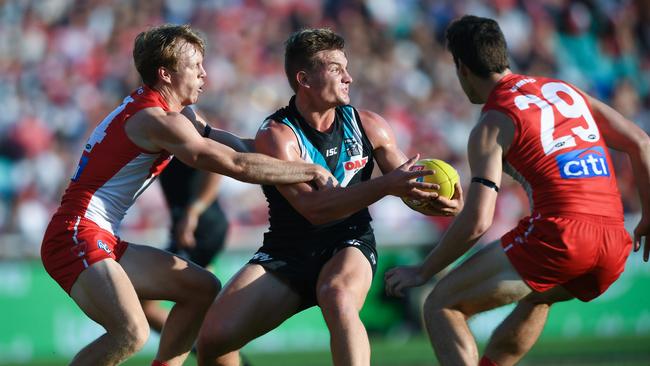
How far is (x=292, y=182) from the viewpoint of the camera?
632cm

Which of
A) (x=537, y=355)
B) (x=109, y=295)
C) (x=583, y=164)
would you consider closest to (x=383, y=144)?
(x=583, y=164)

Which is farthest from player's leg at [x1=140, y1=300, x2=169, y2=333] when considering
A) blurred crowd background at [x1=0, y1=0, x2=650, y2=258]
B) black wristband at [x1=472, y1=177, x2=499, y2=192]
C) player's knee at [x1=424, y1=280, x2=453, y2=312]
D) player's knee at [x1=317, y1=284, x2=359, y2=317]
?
blurred crowd background at [x1=0, y1=0, x2=650, y2=258]

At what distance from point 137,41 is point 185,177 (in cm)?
267

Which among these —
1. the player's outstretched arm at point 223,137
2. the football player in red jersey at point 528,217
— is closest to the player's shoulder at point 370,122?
the player's outstretched arm at point 223,137

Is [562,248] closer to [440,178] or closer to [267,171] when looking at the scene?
[440,178]

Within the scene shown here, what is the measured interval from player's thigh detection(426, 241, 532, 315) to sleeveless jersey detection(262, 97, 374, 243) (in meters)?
1.06

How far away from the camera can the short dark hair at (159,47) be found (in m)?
6.48

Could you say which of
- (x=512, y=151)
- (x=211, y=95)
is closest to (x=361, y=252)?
(x=512, y=151)

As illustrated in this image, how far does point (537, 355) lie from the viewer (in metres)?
11.4

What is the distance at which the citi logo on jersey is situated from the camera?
6734 mm

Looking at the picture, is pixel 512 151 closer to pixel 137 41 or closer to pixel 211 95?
pixel 137 41

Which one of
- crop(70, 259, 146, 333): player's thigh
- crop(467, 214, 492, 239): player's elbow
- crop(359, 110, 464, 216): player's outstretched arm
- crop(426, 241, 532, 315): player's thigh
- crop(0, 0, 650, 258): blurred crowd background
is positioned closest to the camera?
crop(467, 214, 492, 239): player's elbow

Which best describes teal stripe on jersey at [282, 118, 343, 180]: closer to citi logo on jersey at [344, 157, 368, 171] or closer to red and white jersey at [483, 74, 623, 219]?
citi logo on jersey at [344, 157, 368, 171]

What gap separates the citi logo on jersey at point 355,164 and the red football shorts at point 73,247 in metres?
1.64
